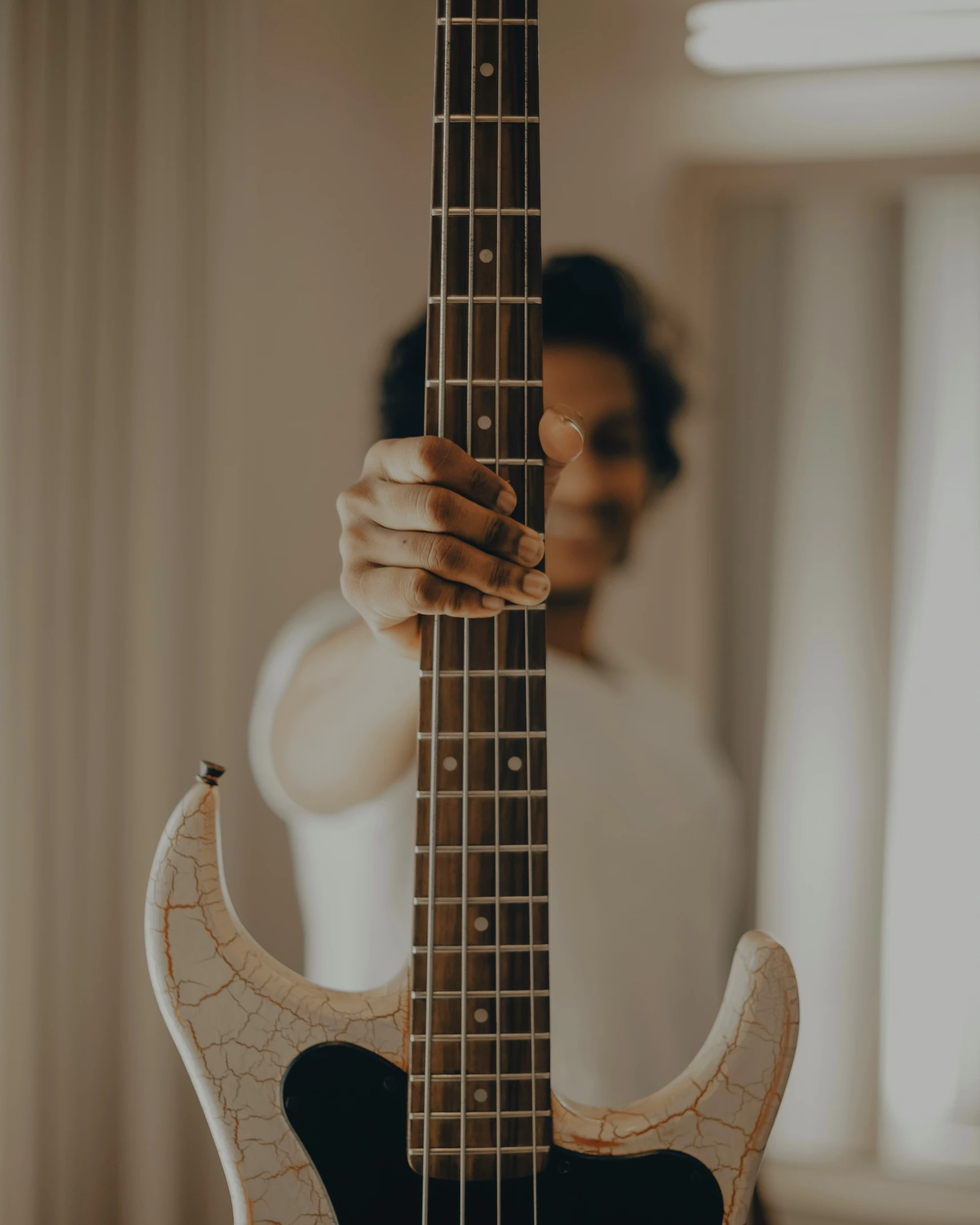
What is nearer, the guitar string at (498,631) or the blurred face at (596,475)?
the guitar string at (498,631)

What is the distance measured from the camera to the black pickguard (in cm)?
44

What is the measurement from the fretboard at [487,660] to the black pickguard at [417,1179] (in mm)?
42

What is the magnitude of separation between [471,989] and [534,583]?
0.77ft

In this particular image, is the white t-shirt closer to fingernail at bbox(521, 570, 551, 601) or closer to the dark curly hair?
the dark curly hair

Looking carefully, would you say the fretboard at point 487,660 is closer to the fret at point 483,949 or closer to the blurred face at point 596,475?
the fret at point 483,949

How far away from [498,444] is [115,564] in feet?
2.78

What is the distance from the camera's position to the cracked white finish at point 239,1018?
440 mm

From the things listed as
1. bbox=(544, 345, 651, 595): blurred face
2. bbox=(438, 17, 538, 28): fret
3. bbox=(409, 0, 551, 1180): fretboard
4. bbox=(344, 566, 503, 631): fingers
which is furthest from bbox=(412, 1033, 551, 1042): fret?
bbox=(544, 345, 651, 595): blurred face

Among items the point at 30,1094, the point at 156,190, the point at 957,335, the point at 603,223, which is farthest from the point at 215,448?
the point at 957,335

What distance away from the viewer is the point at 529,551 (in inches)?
17.1

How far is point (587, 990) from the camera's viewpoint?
108cm

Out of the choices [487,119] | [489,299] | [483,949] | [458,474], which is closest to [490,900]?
[483,949]

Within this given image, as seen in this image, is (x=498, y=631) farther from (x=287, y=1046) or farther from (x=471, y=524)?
(x=287, y=1046)

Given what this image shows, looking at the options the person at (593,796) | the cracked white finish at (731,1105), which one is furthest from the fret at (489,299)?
the person at (593,796)
